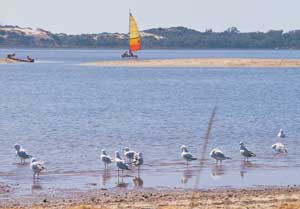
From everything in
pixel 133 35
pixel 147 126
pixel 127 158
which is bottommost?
pixel 133 35

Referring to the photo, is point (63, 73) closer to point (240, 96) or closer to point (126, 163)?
point (240, 96)

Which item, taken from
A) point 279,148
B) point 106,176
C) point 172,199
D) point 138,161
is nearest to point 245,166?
point 279,148

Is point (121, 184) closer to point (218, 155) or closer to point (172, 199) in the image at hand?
point (172, 199)

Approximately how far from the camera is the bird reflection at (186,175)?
2241cm

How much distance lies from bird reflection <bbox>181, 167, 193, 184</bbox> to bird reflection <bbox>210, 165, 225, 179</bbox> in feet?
1.73

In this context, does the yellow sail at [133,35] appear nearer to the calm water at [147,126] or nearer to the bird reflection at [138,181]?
the calm water at [147,126]

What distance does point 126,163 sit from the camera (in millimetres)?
24422

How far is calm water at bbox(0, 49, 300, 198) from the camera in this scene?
75.6ft

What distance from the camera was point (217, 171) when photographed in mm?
23969

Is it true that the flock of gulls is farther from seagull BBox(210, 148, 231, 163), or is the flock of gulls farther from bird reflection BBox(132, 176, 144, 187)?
bird reflection BBox(132, 176, 144, 187)

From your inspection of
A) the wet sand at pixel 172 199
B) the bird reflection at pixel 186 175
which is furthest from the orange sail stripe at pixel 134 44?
the wet sand at pixel 172 199

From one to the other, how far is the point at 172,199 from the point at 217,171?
5.07m

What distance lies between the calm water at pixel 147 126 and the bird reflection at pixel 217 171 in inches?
1.0

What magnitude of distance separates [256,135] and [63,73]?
53300 millimetres
